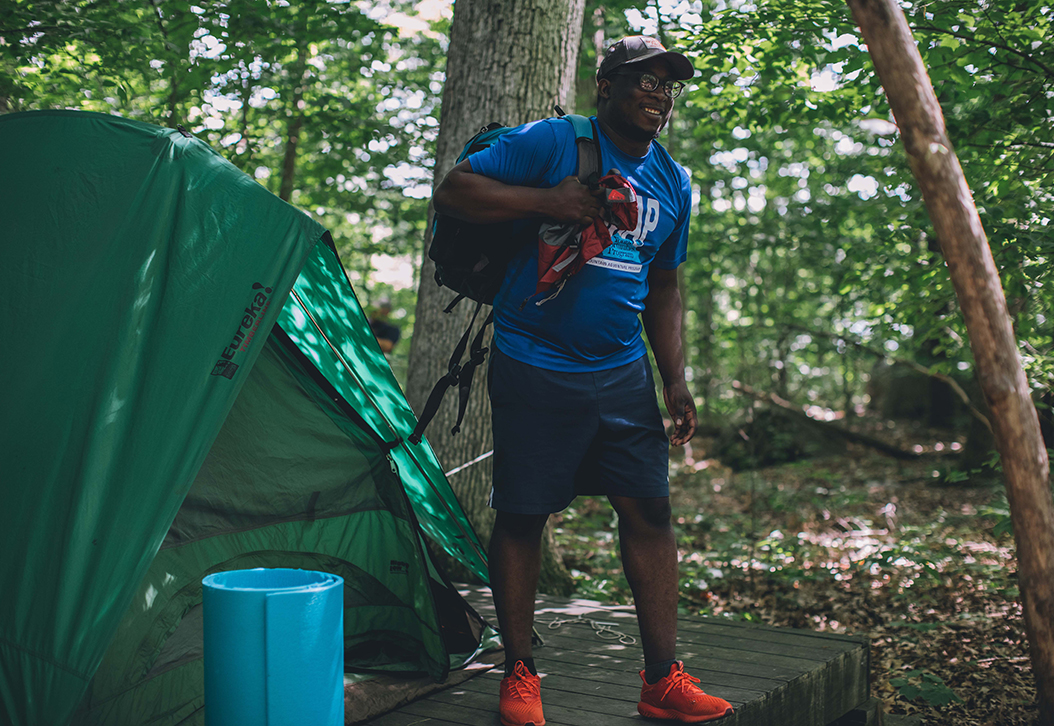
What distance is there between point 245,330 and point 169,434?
364mm

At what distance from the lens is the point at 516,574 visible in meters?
2.52

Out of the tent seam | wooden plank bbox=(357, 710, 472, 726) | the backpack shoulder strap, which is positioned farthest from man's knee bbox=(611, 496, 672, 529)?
the tent seam

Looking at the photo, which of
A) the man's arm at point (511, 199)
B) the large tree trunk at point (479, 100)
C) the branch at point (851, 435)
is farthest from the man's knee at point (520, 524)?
the branch at point (851, 435)

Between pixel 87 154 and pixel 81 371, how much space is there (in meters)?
0.75

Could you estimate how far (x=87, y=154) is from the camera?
247 centimetres

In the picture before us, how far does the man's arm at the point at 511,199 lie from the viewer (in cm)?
233

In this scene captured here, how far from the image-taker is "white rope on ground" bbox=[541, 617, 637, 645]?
3342 millimetres

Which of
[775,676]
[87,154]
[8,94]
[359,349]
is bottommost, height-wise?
[775,676]

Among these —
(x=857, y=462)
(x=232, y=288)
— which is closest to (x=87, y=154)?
(x=232, y=288)

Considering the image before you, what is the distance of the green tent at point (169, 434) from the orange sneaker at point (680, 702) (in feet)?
2.57

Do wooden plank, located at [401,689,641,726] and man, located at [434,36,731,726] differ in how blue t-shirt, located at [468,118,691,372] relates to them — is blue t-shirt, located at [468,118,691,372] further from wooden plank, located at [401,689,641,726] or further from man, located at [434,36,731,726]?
wooden plank, located at [401,689,641,726]

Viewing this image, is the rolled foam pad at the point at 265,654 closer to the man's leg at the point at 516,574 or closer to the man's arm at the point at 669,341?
the man's leg at the point at 516,574

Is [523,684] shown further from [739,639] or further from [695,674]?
[739,639]

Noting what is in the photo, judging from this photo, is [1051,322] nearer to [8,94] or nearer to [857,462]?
[857,462]
